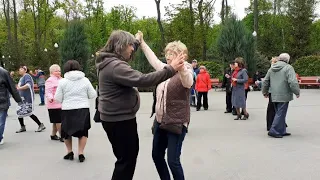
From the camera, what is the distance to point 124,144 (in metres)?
3.37

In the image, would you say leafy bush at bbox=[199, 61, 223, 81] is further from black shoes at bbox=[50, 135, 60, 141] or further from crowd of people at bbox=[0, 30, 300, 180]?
crowd of people at bbox=[0, 30, 300, 180]

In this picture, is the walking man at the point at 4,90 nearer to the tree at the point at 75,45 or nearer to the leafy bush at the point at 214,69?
the tree at the point at 75,45

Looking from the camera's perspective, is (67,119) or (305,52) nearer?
(67,119)

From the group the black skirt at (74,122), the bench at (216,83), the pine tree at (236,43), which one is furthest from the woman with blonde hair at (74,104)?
the bench at (216,83)

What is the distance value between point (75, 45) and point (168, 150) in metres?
21.4

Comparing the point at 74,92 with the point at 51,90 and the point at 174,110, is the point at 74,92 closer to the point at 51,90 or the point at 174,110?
the point at 51,90

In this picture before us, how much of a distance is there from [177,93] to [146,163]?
2.13m

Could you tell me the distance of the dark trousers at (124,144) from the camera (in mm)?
3350

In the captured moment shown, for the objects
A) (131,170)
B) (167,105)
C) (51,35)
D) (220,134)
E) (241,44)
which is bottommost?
(220,134)

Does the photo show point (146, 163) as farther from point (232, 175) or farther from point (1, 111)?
point (1, 111)

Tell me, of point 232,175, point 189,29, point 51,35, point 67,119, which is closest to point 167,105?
point 232,175

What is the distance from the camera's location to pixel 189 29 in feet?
105

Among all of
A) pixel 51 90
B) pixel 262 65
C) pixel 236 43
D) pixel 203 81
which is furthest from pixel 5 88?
Result: pixel 262 65

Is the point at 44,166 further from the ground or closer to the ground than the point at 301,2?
closer to the ground
